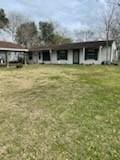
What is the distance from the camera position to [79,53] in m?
24.3

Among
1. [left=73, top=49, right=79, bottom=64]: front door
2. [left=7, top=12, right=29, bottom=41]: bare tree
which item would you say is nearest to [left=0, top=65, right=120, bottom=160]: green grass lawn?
[left=73, top=49, right=79, bottom=64]: front door

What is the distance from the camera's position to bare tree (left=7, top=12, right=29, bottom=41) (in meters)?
41.6

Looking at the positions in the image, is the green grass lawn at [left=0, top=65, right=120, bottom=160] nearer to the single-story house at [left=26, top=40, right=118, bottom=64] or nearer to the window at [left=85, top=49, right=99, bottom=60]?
the single-story house at [left=26, top=40, right=118, bottom=64]

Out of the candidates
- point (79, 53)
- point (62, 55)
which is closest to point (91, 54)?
point (79, 53)

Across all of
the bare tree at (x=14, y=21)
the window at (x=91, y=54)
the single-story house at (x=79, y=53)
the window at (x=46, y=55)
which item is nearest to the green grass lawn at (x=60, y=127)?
the single-story house at (x=79, y=53)

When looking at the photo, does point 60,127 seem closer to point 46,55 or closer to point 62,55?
point 62,55

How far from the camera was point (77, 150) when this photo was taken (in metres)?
3.06

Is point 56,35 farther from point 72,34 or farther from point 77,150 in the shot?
point 77,150

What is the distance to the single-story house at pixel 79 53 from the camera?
22.6m

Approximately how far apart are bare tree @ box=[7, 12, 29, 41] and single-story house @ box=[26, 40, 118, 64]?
14918 mm

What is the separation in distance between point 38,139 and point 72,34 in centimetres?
4686

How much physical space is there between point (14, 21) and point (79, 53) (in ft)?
79.7

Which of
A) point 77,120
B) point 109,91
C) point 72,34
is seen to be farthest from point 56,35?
point 77,120

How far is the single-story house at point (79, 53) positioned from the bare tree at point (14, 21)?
14.9 meters
